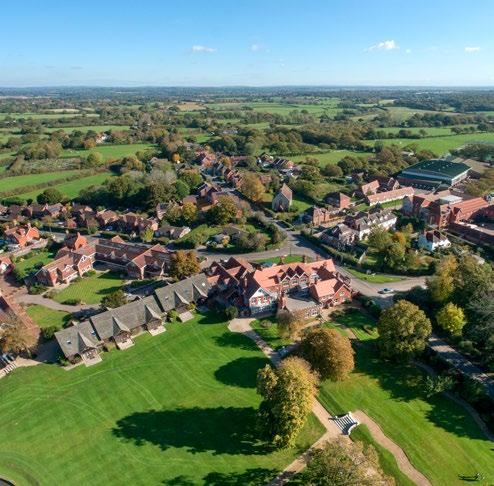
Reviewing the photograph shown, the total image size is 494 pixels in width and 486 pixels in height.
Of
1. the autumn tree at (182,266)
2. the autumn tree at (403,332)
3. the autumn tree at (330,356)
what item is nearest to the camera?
the autumn tree at (330,356)

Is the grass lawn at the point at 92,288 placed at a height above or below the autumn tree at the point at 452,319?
below

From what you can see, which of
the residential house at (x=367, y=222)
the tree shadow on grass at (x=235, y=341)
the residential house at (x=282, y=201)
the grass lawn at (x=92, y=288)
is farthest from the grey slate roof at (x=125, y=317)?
→ the residential house at (x=282, y=201)


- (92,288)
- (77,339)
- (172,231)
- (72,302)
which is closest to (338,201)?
(172,231)

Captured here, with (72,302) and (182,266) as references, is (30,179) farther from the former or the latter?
(182,266)

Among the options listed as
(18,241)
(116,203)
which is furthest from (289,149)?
(18,241)

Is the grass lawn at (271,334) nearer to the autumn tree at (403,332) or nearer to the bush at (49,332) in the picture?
the autumn tree at (403,332)

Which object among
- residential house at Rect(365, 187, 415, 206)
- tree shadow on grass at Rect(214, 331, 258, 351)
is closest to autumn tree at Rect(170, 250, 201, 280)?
tree shadow on grass at Rect(214, 331, 258, 351)
